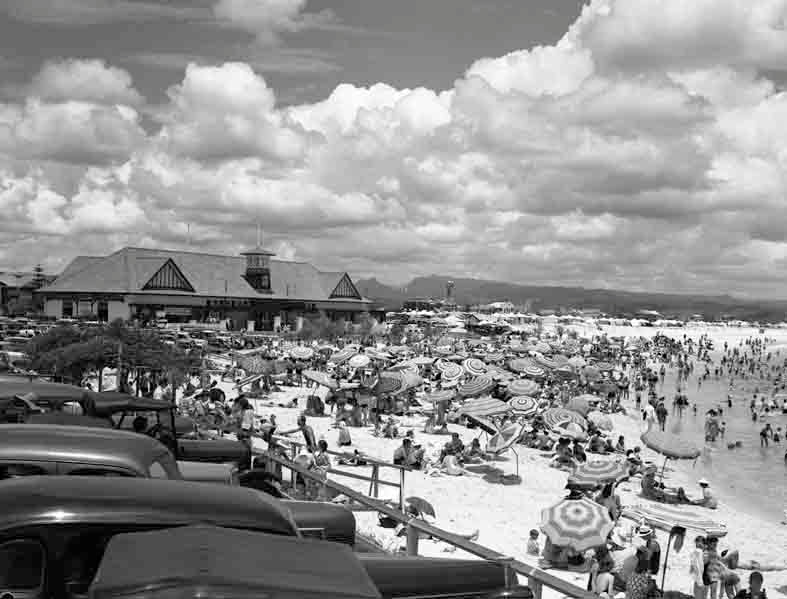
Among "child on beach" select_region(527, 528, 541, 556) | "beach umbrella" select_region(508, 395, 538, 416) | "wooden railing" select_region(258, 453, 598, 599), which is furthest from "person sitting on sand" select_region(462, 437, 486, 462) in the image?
"wooden railing" select_region(258, 453, 598, 599)

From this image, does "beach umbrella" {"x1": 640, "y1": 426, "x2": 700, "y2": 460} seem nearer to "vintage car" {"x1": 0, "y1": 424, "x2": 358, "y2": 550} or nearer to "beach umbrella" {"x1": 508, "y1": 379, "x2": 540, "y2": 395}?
"beach umbrella" {"x1": 508, "y1": 379, "x2": 540, "y2": 395}

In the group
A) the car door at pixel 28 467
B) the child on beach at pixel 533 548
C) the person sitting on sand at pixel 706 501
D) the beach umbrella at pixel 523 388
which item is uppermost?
the car door at pixel 28 467

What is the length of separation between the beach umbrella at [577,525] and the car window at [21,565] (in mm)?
9033

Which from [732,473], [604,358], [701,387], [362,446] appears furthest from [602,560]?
[604,358]

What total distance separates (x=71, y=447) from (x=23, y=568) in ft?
5.06

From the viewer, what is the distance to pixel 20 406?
9.26 meters

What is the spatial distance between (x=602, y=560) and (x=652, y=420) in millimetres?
24612

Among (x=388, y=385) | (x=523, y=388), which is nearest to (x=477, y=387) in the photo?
(x=523, y=388)

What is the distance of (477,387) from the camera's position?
26906 mm

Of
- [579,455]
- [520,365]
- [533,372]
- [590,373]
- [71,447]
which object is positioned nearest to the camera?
[71,447]

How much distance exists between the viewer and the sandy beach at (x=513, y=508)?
12.8 metres

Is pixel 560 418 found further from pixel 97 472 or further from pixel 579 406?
pixel 97 472

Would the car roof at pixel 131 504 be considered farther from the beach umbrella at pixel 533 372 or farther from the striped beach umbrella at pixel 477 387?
the beach umbrella at pixel 533 372

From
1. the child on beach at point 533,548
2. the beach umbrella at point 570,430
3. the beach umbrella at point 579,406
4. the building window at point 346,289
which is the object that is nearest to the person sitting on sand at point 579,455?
the beach umbrella at point 570,430
